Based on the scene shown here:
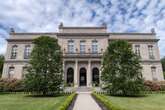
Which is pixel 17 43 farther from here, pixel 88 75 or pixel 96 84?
pixel 96 84

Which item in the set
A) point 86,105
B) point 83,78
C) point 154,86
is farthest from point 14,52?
point 154,86

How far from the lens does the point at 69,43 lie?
32.2m

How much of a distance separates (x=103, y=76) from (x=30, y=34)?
21574 millimetres

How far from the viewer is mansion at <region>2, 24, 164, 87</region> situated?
3033 centimetres

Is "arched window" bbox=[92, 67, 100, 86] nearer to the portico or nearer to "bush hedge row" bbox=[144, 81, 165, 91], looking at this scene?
the portico

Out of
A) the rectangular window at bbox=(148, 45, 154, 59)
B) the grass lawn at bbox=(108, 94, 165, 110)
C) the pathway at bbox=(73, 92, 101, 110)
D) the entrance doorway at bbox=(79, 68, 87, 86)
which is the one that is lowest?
the grass lawn at bbox=(108, 94, 165, 110)

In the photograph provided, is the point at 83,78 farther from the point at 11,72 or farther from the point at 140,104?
the point at 140,104

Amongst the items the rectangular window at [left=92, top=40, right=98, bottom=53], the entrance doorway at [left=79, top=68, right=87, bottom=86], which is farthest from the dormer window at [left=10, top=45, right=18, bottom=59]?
the rectangular window at [left=92, top=40, right=98, bottom=53]

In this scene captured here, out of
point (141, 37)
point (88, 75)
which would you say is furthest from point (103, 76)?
point (141, 37)

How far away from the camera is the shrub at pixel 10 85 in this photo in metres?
24.3

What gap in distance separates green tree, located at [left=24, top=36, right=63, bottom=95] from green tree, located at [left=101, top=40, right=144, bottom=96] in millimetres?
6151

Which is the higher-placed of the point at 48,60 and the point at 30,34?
the point at 30,34

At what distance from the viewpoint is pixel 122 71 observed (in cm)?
1853

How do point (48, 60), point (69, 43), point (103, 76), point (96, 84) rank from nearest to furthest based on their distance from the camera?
1. point (48, 60)
2. point (103, 76)
3. point (96, 84)
4. point (69, 43)
